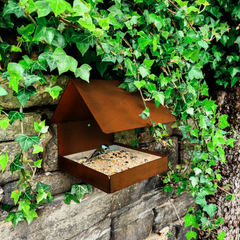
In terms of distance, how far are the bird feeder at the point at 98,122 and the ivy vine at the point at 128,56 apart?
74mm

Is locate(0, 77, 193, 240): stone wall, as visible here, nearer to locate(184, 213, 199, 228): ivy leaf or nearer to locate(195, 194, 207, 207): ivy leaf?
locate(184, 213, 199, 228): ivy leaf

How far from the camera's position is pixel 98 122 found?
2.88 feet

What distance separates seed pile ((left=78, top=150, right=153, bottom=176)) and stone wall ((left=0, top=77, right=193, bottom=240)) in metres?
0.20

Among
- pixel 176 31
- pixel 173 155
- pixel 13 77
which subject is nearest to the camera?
pixel 13 77

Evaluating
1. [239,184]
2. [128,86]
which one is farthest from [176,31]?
[239,184]

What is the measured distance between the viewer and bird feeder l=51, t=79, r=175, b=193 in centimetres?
94

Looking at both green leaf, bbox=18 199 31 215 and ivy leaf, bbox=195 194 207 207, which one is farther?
ivy leaf, bbox=195 194 207 207

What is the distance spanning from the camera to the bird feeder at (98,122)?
3.10ft

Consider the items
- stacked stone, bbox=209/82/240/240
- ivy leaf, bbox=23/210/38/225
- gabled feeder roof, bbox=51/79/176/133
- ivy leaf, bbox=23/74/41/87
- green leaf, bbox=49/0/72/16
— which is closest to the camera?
green leaf, bbox=49/0/72/16

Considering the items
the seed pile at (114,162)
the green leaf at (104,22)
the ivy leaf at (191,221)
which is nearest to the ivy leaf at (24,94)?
the green leaf at (104,22)

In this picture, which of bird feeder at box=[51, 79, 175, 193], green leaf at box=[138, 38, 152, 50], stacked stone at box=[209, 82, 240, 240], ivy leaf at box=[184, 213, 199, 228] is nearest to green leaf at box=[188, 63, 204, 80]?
bird feeder at box=[51, 79, 175, 193]

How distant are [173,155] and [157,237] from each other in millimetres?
733

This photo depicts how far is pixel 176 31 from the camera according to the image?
128 cm

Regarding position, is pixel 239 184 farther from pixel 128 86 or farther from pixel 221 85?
pixel 128 86
